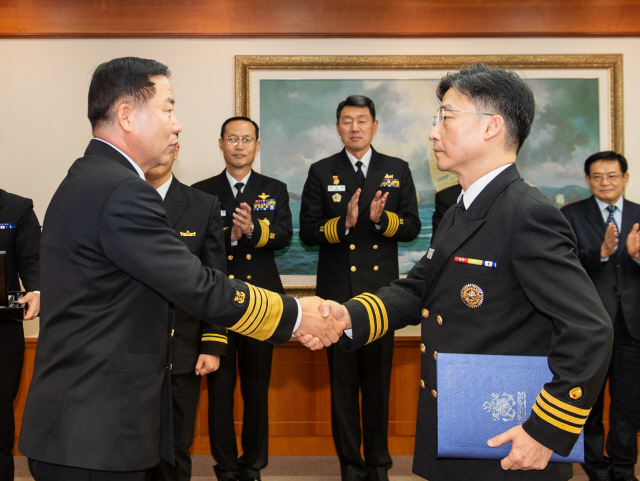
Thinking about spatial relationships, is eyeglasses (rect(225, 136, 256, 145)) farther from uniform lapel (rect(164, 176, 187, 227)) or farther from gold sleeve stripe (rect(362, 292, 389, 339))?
gold sleeve stripe (rect(362, 292, 389, 339))

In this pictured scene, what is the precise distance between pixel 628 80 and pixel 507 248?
3.32 m

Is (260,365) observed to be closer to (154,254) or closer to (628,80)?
(154,254)

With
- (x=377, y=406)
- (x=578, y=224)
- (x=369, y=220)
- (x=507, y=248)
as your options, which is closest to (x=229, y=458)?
(x=377, y=406)

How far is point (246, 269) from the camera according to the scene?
11.1 ft

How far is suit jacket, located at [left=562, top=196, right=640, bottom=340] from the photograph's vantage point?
3.33 metres

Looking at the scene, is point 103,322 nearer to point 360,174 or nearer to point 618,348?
point 360,174

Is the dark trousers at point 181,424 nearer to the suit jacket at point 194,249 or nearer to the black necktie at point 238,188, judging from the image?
the suit jacket at point 194,249

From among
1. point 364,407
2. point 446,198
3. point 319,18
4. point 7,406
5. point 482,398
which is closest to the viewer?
point 482,398

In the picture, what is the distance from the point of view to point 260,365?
3330mm

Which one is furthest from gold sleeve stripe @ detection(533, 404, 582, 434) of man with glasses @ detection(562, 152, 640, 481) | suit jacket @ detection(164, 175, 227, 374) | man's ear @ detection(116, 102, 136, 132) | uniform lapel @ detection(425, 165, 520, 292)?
man with glasses @ detection(562, 152, 640, 481)

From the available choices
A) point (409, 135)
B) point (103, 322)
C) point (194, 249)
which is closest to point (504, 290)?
point (103, 322)

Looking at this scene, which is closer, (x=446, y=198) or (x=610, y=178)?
(x=610, y=178)

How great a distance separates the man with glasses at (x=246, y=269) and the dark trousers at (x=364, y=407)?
0.43 m

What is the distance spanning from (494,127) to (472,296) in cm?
52
